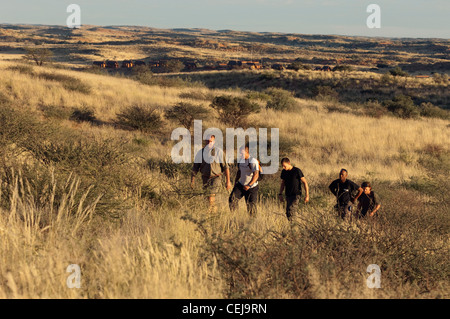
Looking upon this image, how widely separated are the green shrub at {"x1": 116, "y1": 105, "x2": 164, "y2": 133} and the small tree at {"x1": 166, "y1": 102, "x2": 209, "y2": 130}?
736mm

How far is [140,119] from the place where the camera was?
15.9 metres

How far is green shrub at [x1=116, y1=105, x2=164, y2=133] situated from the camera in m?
15.8

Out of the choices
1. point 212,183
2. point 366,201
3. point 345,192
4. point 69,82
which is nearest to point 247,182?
point 212,183

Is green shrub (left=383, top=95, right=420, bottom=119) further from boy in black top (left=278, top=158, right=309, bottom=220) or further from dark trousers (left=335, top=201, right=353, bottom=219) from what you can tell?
boy in black top (left=278, top=158, right=309, bottom=220)

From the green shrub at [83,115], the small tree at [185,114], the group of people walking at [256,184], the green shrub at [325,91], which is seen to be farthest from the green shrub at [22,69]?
the green shrub at [325,91]

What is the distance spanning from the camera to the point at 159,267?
3045 millimetres

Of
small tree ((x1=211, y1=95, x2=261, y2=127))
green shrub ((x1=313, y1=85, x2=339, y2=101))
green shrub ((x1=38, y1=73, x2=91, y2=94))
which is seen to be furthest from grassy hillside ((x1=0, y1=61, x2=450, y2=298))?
green shrub ((x1=313, y1=85, x2=339, y2=101))

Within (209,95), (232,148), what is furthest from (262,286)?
(209,95)

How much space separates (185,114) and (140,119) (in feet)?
6.66

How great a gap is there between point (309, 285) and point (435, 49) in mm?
141580

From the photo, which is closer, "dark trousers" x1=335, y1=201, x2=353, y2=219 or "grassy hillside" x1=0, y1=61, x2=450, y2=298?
"grassy hillside" x1=0, y1=61, x2=450, y2=298

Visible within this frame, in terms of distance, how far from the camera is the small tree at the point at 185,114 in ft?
55.0

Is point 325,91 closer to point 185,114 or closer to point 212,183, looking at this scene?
point 185,114
